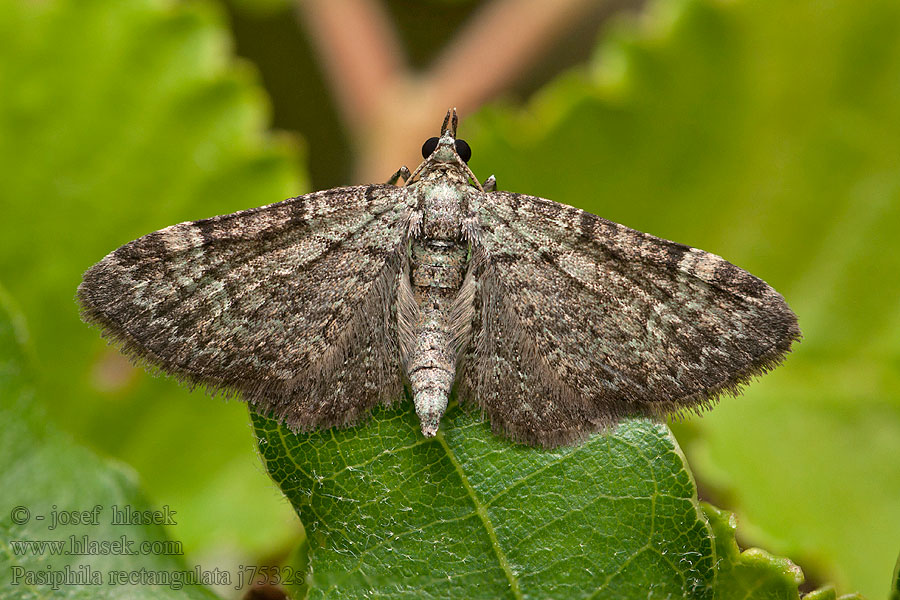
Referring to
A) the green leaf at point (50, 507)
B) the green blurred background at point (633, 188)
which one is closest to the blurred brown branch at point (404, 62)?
the green blurred background at point (633, 188)

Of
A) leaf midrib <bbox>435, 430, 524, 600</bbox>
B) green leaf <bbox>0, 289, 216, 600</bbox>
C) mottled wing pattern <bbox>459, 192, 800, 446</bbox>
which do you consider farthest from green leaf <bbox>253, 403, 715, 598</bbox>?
green leaf <bbox>0, 289, 216, 600</bbox>

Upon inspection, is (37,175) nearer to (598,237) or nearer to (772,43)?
(598,237)

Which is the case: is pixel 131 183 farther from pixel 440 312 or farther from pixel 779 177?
pixel 779 177

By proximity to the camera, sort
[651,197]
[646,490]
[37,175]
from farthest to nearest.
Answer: [651,197], [37,175], [646,490]

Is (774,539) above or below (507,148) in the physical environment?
below

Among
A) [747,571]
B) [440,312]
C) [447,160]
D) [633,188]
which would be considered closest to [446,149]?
[447,160]

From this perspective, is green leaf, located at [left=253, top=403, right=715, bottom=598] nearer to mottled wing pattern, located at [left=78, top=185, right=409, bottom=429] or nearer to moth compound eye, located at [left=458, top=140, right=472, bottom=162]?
mottled wing pattern, located at [left=78, top=185, right=409, bottom=429]

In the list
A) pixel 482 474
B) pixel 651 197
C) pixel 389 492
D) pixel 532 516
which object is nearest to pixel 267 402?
pixel 389 492
